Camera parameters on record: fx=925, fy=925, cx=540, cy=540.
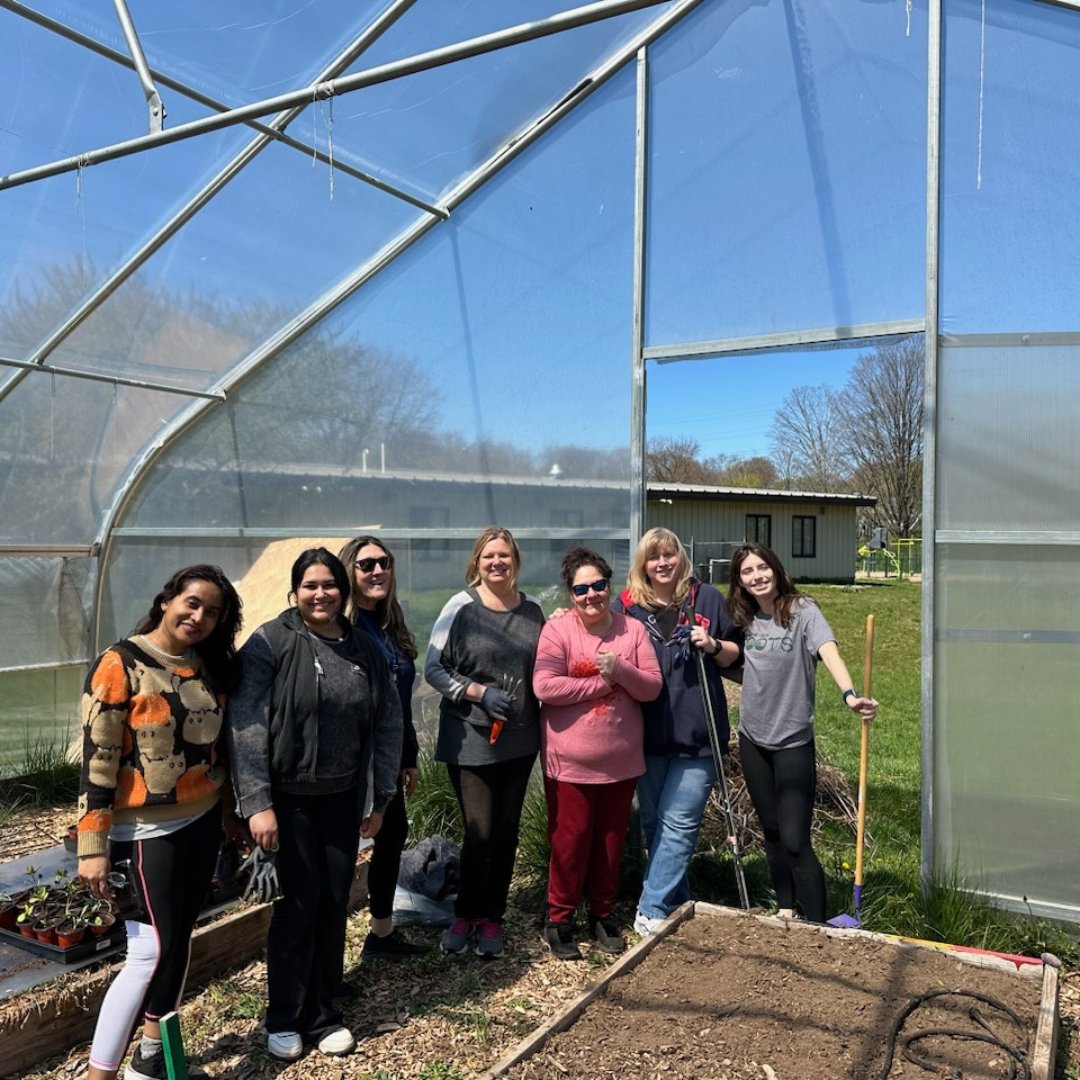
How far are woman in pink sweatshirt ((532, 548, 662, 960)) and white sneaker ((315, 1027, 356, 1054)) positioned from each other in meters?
0.94

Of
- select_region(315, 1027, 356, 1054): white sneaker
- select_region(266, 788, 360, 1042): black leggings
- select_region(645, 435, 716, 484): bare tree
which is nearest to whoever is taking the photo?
select_region(266, 788, 360, 1042): black leggings

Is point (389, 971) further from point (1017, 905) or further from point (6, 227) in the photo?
point (6, 227)

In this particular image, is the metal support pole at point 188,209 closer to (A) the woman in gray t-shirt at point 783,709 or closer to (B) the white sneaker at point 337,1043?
(A) the woman in gray t-shirt at point 783,709

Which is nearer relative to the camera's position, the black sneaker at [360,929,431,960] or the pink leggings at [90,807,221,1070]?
the pink leggings at [90,807,221,1070]

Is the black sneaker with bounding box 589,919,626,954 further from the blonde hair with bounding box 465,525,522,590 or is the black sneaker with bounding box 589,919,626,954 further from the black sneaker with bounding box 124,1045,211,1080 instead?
the black sneaker with bounding box 124,1045,211,1080

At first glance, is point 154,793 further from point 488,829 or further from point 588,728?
point 588,728

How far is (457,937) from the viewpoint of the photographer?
3764 millimetres

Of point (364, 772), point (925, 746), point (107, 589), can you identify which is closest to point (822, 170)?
point (925, 746)

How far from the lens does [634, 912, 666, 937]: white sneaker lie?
373 cm

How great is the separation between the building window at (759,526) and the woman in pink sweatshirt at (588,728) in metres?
18.0

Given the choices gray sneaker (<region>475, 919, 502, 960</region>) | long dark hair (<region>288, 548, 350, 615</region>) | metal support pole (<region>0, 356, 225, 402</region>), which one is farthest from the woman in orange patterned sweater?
metal support pole (<region>0, 356, 225, 402</region>)

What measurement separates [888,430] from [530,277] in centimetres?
2187

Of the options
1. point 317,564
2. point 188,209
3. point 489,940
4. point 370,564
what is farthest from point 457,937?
point 188,209

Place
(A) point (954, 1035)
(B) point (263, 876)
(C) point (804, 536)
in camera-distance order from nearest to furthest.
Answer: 1. (A) point (954, 1035)
2. (B) point (263, 876)
3. (C) point (804, 536)
